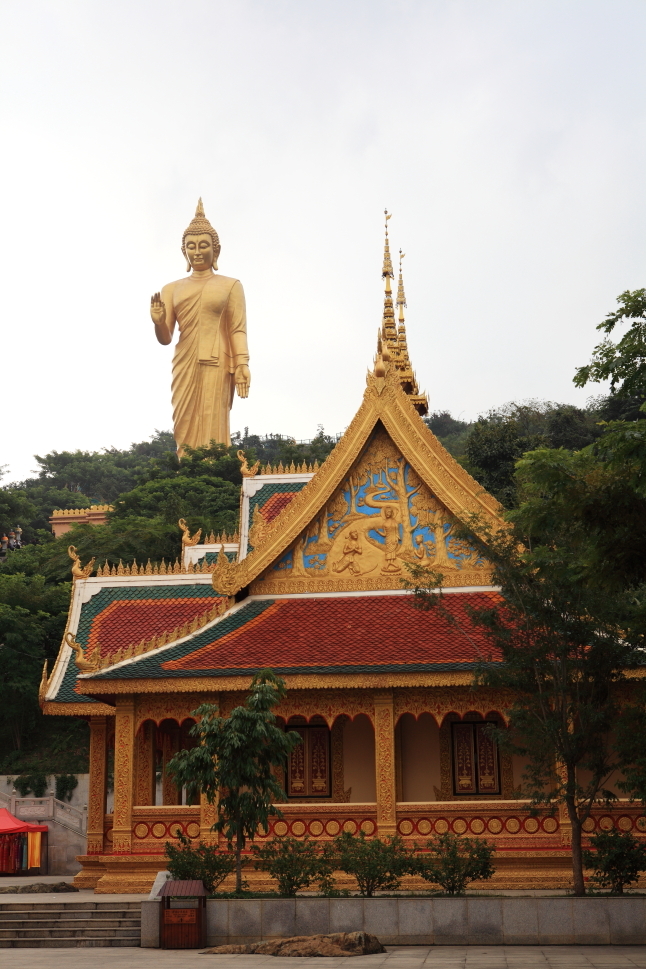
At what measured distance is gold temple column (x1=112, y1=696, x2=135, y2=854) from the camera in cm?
1784

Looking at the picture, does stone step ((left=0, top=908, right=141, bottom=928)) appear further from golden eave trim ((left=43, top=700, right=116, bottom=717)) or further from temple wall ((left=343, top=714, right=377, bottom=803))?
temple wall ((left=343, top=714, right=377, bottom=803))

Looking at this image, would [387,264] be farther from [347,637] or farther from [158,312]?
[158,312]

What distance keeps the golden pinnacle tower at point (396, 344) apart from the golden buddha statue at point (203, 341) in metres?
21.9

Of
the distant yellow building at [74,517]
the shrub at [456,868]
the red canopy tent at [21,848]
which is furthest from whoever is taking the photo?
the distant yellow building at [74,517]

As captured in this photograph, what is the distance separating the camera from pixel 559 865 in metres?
16.9

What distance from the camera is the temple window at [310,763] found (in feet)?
62.8

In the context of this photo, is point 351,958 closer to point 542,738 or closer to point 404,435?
point 542,738

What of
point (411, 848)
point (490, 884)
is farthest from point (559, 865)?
point (411, 848)

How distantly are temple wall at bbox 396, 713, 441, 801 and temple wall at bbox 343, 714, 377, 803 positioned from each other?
0.51 metres

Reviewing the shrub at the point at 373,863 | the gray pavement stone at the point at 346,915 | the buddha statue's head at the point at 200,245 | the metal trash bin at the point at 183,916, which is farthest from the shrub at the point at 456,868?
the buddha statue's head at the point at 200,245

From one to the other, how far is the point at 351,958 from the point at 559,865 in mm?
5506

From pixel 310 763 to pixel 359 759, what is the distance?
83 centimetres

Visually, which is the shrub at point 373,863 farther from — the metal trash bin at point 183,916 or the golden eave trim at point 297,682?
the golden eave trim at point 297,682

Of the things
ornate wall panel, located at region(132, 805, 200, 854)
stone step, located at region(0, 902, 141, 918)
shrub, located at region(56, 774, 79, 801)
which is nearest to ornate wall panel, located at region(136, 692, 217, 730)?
ornate wall panel, located at region(132, 805, 200, 854)
